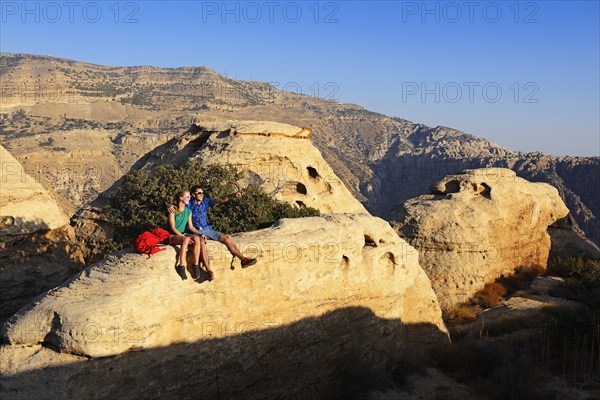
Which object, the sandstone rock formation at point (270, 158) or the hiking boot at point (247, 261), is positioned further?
the sandstone rock formation at point (270, 158)

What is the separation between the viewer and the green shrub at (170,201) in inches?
442

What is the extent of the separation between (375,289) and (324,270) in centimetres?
146

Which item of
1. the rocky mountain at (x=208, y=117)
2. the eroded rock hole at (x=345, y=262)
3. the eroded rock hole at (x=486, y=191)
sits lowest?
the eroded rock hole at (x=345, y=262)

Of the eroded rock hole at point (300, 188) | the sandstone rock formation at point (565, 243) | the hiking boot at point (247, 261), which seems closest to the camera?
the hiking boot at point (247, 261)

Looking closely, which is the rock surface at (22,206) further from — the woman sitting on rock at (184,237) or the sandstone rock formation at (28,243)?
the woman sitting on rock at (184,237)

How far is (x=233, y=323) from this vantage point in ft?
25.4

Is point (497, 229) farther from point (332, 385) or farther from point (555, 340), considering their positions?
point (332, 385)

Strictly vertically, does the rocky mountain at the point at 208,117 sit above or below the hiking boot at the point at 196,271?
above

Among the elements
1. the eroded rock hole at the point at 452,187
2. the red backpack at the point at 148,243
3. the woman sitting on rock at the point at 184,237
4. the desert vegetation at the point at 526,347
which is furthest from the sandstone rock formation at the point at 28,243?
the eroded rock hole at the point at 452,187

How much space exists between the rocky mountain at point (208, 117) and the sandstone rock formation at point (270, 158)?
24.2m

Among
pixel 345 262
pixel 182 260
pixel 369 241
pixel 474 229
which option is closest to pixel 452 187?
pixel 474 229

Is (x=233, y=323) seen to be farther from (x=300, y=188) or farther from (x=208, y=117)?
(x=208, y=117)

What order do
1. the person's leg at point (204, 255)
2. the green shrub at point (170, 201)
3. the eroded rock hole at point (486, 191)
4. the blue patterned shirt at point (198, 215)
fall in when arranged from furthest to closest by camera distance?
1. the eroded rock hole at point (486, 191)
2. the green shrub at point (170, 201)
3. the blue patterned shirt at point (198, 215)
4. the person's leg at point (204, 255)

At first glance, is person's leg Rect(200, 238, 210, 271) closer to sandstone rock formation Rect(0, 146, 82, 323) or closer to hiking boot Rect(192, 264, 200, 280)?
hiking boot Rect(192, 264, 200, 280)
